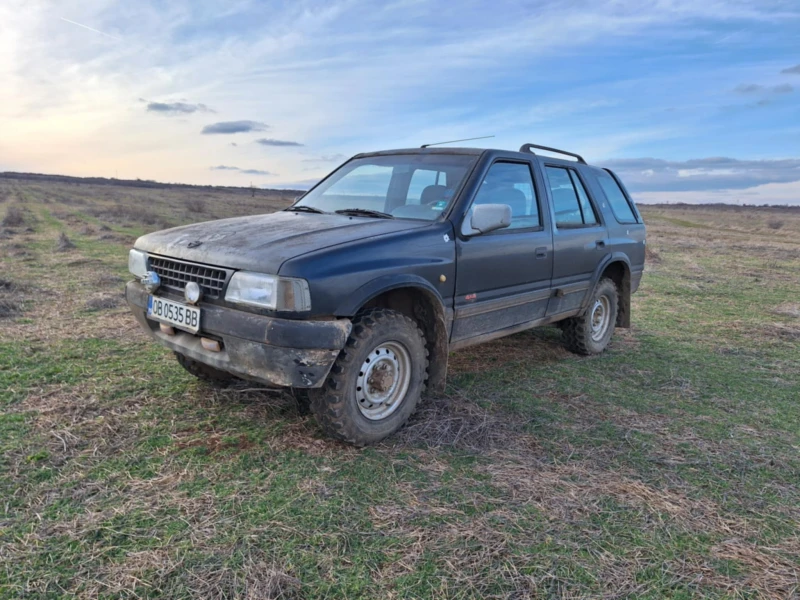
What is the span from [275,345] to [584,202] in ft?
12.1

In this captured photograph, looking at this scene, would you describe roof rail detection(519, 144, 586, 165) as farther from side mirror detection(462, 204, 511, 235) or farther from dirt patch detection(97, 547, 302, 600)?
dirt patch detection(97, 547, 302, 600)

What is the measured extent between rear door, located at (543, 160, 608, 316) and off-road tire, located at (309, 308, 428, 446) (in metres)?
1.91

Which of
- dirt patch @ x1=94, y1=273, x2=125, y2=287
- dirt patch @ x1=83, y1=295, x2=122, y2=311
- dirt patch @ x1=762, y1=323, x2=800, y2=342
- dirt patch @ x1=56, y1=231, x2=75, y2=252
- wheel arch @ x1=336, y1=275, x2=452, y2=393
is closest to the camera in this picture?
wheel arch @ x1=336, y1=275, x2=452, y2=393

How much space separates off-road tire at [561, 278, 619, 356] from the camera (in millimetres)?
→ 5582

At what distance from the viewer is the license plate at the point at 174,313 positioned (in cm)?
322

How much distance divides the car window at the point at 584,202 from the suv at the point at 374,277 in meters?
0.04

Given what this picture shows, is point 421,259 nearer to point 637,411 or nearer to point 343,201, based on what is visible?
point 343,201

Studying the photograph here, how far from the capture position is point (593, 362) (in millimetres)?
5551

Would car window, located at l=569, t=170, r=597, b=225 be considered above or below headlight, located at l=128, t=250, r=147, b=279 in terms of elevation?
above

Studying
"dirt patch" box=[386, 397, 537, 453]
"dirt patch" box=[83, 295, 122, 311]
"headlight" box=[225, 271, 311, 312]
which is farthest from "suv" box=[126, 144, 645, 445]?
"dirt patch" box=[83, 295, 122, 311]

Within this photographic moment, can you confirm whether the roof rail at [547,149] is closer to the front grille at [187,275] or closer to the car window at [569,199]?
the car window at [569,199]

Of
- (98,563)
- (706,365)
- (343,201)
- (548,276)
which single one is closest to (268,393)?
(343,201)

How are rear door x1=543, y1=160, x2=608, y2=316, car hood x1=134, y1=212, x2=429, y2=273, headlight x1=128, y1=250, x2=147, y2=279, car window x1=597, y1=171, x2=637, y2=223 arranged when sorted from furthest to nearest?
1. car window x1=597, y1=171, x2=637, y2=223
2. rear door x1=543, y1=160, x2=608, y2=316
3. headlight x1=128, y1=250, x2=147, y2=279
4. car hood x1=134, y1=212, x2=429, y2=273

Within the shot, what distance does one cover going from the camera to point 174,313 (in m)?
3.35
